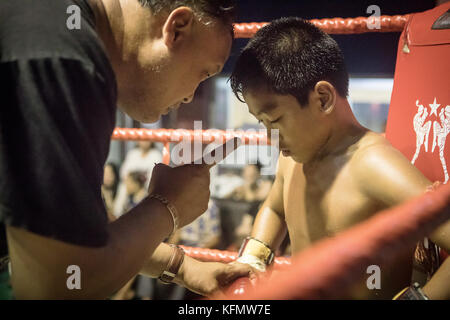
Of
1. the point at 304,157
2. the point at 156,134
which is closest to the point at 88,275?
the point at 304,157

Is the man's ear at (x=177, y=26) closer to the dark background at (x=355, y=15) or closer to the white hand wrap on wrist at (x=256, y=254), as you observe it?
the white hand wrap on wrist at (x=256, y=254)

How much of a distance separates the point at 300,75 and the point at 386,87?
137 inches

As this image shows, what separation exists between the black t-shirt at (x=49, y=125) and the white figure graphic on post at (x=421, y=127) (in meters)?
0.76

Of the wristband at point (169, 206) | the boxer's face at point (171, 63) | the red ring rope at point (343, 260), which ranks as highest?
the boxer's face at point (171, 63)

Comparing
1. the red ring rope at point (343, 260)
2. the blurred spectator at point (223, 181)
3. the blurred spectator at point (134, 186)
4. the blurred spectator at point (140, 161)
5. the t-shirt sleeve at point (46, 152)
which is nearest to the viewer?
the red ring rope at point (343, 260)

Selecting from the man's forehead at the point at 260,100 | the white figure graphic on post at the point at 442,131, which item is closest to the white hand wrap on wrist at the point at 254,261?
the man's forehead at the point at 260,100

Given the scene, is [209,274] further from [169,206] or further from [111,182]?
[111,182]

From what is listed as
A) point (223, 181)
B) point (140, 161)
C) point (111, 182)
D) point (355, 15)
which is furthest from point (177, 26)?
point (223, 181)

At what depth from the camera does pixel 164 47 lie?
2.57ft

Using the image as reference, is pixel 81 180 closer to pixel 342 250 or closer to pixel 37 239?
pixel 37 239

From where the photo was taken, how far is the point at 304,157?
1000mm

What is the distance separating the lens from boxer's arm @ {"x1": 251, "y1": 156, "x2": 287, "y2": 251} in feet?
3.63

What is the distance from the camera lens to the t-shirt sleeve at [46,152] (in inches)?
20.5

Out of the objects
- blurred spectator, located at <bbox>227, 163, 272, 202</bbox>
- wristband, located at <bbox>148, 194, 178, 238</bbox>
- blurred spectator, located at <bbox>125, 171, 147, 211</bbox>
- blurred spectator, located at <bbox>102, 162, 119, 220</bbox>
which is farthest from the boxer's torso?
blurred spectator, located at <bbox>102, 162, 119, 220</bbox>
